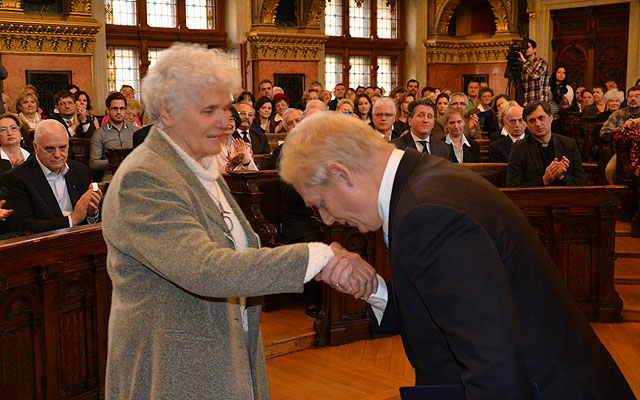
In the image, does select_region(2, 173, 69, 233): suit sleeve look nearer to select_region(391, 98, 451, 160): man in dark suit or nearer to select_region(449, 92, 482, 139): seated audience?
select_region(391, 98, 451, 160): man in dark suit

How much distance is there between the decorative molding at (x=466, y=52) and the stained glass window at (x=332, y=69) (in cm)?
247

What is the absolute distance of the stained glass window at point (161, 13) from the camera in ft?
48.5

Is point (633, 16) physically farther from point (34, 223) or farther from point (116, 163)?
point (34, 223)

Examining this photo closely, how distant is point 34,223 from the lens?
4152mm

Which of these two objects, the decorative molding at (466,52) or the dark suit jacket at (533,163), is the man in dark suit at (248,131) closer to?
the dark suit jacket at (533,163)

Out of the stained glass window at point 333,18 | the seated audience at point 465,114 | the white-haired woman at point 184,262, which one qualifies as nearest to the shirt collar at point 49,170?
the white-haired woman at point 184,262

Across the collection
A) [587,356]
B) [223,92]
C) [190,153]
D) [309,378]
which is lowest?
[309,378]

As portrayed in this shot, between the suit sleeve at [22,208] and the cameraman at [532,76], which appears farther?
the cameraman at [532,76]

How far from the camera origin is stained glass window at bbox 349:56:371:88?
59.1 feet

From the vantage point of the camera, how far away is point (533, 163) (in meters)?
5.90

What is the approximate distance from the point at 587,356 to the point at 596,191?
4016 mm

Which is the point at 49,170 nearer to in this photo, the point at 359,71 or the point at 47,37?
the point at 47,37

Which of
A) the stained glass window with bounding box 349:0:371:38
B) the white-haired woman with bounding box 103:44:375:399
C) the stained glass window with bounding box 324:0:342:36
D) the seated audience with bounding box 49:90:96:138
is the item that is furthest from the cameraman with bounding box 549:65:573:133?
the white-haired woman with bounding box 103:44:375:399

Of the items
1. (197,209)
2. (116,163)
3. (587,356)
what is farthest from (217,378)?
(116,163)
